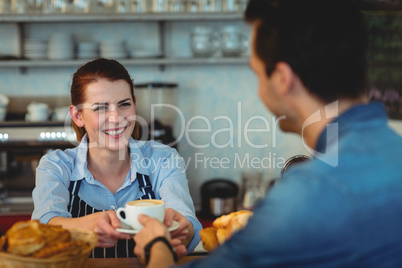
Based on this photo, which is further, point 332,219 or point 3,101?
point 3,101

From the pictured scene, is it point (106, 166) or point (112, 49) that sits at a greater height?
point (112, 49)

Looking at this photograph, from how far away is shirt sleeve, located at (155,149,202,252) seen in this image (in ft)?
5.24

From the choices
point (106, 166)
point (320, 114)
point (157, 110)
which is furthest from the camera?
point (157, 110)

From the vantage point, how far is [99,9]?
130 inches

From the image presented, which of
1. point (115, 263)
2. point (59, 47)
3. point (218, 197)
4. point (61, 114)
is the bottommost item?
point (218, 197)

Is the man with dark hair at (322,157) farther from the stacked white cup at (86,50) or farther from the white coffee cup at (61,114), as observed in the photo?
the stacked white cup at (86,50)

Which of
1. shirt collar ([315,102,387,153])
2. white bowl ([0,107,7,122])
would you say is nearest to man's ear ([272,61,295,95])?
shirt collar ([315,102,387,153])

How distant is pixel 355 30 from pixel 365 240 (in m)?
0.40

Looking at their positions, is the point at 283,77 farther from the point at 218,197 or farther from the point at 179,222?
the point at 218,197

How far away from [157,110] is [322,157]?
9.15ft

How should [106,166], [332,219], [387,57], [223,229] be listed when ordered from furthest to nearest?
[387,57] < [106,166] < [223,229] < [332,219]

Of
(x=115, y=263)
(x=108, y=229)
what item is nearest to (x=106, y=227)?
(x=108, y=229)

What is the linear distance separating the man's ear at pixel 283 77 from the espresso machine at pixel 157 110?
234cm

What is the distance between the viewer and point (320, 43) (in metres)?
0.85
